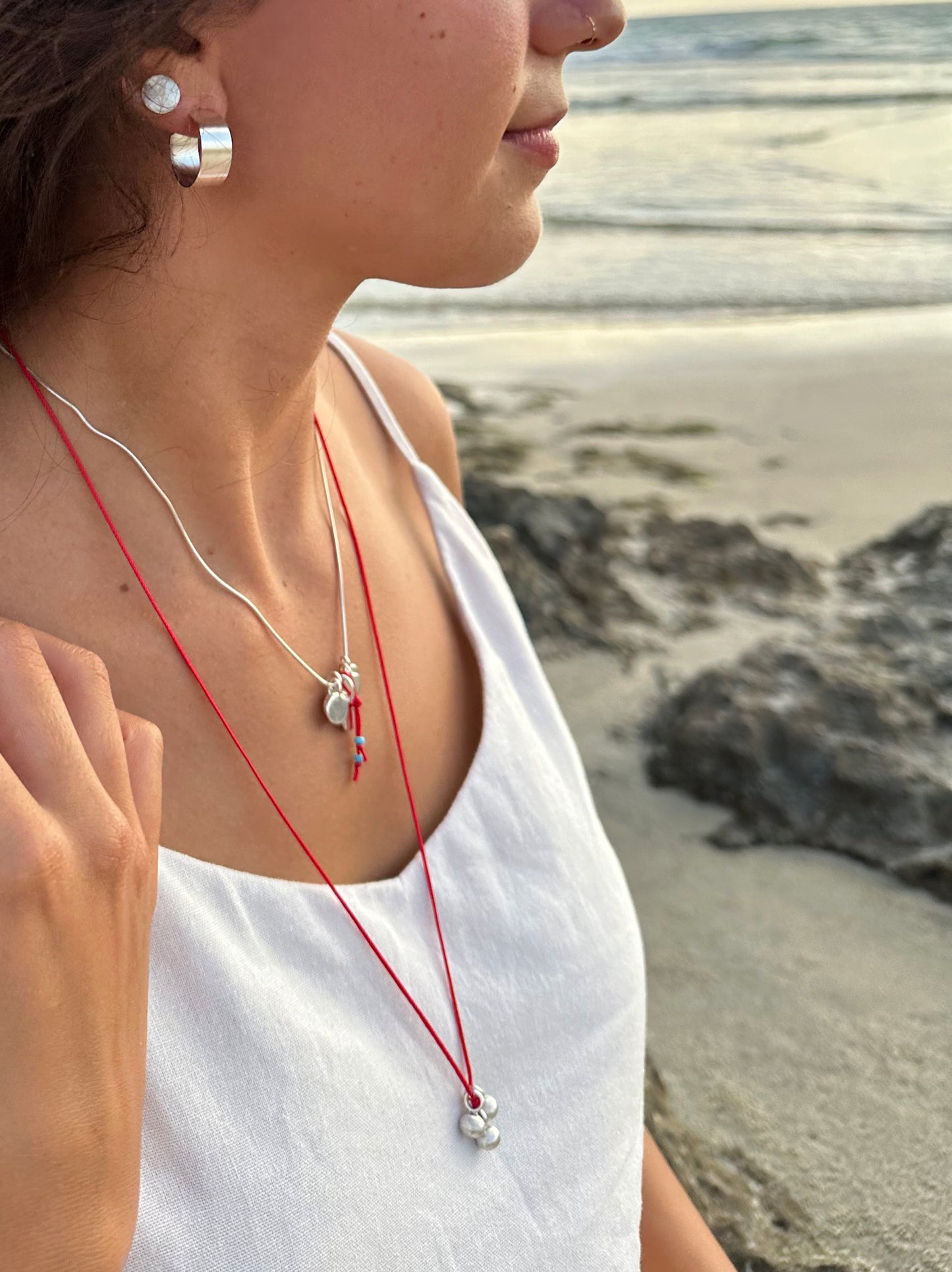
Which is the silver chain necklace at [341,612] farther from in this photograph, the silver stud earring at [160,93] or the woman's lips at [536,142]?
the woman's lips at [536,142]

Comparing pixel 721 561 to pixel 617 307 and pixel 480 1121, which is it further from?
pixel 617 307

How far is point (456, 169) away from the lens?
1.17 metres

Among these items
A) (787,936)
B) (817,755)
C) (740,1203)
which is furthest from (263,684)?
(817,755)

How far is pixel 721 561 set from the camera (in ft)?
12.1

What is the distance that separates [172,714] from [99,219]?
0.46m

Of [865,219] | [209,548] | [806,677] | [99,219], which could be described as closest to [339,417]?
[209,548]

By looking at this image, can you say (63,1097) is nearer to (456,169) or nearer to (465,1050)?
(465,1050)

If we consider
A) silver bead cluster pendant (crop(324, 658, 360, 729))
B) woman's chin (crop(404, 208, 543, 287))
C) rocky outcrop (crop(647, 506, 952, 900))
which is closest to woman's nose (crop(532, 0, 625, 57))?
woman's chin (crop(404, 208, 543, 287))

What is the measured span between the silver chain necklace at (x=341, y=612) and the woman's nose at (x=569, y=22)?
21.2 inches

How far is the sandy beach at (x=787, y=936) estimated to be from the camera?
183cm

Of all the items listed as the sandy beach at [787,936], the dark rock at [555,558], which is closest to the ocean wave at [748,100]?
the sandy beach at [787,936]

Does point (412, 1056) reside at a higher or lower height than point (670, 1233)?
higher

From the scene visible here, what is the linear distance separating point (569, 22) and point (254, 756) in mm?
745

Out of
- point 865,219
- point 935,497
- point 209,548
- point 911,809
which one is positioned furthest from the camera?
point 865,219
